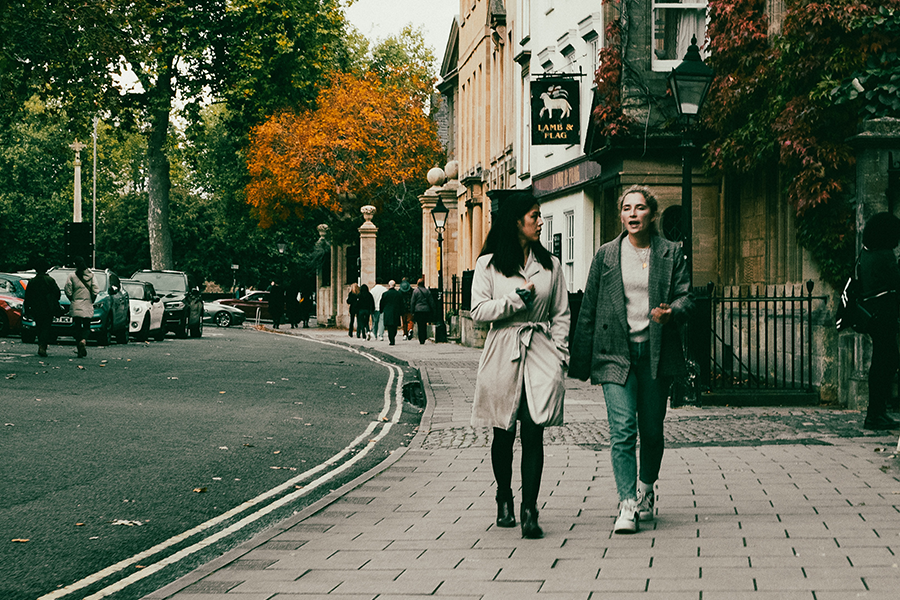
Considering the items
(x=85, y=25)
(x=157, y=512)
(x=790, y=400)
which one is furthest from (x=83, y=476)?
(x=85, y=25)

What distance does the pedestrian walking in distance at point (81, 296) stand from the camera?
21188mm

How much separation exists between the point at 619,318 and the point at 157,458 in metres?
4.53

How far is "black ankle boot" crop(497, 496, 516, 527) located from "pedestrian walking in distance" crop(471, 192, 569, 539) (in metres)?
0.23

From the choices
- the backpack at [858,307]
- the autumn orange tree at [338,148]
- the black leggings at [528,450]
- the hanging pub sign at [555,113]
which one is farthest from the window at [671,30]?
the autumn orange tree at [338,148]

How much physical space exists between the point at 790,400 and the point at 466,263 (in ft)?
82.1

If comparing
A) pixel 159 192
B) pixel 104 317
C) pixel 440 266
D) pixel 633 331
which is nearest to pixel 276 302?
pixel 159 192

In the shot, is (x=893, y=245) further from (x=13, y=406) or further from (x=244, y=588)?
(x=13, y=406)

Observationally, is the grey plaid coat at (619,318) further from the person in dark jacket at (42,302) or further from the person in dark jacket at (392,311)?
the person in dark jacket at (392,311)

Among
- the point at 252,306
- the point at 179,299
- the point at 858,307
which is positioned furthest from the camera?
the point at 252,306

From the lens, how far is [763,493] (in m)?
7.46

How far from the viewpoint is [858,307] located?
34.8 feet

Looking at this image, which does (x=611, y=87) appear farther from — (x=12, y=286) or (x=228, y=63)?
(x=228, y=63)

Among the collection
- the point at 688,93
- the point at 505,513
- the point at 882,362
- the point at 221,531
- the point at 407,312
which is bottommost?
the point at 221,531

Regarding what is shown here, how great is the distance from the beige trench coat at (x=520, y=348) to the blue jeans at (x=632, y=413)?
363 mm
